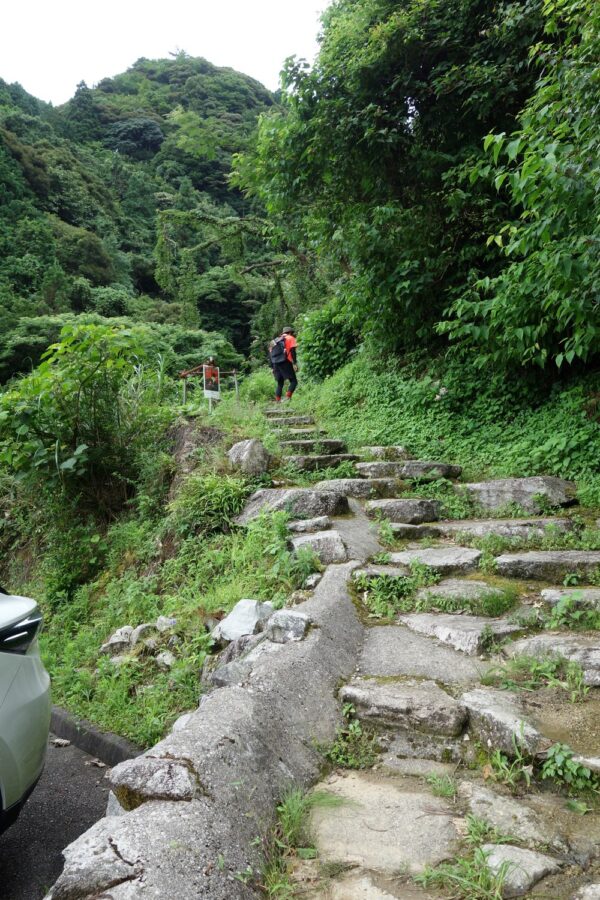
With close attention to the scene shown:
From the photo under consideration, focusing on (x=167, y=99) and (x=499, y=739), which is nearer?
(x=499, y=739)

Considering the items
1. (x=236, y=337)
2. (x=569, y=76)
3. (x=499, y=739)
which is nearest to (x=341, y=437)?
(x=569, y=76)

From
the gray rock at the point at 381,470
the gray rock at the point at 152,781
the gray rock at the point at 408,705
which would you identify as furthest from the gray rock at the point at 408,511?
the gray rock at the point at 152,781

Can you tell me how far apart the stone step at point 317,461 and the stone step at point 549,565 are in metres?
2.56

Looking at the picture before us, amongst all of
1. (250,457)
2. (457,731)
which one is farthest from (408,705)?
(250,457)

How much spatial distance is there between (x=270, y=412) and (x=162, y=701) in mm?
6287

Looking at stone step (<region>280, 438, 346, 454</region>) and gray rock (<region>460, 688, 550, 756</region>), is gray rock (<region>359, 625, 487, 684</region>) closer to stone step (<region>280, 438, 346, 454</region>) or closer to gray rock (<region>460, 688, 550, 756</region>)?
gray rock (<region>460, 688, 550, 756</region>)

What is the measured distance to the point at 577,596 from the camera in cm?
305

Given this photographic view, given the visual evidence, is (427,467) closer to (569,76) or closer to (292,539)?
(292,539)

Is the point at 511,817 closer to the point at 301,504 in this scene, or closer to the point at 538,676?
the point at 538,676

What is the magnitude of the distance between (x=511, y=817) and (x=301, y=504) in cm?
321

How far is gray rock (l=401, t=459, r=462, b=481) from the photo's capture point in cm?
588

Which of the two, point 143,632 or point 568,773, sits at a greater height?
point 568,773

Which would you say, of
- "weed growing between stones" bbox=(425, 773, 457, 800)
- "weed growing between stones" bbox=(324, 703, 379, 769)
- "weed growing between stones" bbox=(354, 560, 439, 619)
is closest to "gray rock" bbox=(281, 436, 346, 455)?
"weed growing between stones" bbox=(354, 560, 439, 619)

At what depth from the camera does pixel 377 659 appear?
293cm
